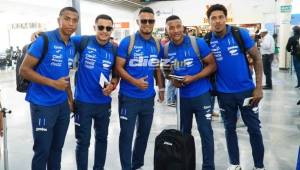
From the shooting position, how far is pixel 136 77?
307 centimetres

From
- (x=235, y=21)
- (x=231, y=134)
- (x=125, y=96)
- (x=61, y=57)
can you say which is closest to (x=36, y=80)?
(x=61, y=57)

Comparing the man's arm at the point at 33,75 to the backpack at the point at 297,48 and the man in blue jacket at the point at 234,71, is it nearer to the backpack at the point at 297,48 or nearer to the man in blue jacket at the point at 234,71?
the man in blue jacket at the point at 234,71

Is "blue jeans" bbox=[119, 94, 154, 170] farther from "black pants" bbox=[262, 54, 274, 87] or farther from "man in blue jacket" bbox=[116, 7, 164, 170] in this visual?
"black pants" bbox=[262, 54, 274, 87]

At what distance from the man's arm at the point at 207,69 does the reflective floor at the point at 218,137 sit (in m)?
1.19

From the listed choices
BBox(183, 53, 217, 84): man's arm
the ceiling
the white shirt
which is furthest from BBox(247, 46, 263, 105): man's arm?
the ceiling

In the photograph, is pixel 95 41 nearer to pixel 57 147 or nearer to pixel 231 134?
pixel 57 147

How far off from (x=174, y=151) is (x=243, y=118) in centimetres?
85

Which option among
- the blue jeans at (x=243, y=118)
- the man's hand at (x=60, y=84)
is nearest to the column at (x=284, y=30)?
the blue jeans at (x=243, y=118)

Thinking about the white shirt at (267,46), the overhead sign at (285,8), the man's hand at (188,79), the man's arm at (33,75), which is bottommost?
the man's hand at (188,79)

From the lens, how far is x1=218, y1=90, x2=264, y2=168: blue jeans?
3.16 m

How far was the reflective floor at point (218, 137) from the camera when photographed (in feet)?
12.7

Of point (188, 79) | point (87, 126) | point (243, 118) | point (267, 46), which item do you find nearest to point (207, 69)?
point (188, 79)

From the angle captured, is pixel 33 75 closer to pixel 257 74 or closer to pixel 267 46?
pixel 257 74

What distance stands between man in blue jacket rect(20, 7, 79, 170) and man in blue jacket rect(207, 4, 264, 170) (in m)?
1.32
